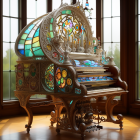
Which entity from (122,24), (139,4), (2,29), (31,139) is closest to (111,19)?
(122,24)

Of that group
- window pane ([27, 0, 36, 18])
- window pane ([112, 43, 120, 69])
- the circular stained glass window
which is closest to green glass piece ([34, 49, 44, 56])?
the circular stained glass window

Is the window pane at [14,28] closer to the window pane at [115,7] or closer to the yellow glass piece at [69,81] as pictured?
the window pane at [115,7]

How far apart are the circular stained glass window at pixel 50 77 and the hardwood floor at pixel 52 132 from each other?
96cm

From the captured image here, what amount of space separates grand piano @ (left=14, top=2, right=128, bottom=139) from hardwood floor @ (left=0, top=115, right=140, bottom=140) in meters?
0.17

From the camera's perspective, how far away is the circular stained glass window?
491 centimetres

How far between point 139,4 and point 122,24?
692mm

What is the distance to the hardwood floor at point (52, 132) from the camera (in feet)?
16.1

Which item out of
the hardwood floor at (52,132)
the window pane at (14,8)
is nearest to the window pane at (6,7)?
the window pane at (14,8)

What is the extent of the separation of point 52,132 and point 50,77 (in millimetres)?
1172

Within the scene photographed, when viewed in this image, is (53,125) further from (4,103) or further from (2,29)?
(2,29)

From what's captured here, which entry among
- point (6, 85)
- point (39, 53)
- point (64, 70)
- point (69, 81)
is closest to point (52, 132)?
point (69, 81)

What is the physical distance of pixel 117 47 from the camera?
7.45 metres

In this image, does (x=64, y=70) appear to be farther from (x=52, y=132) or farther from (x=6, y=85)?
(x=6, y=85)

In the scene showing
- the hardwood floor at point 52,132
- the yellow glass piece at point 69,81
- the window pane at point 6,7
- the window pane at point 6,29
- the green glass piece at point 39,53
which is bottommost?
the hardwood floor at point 52,132
